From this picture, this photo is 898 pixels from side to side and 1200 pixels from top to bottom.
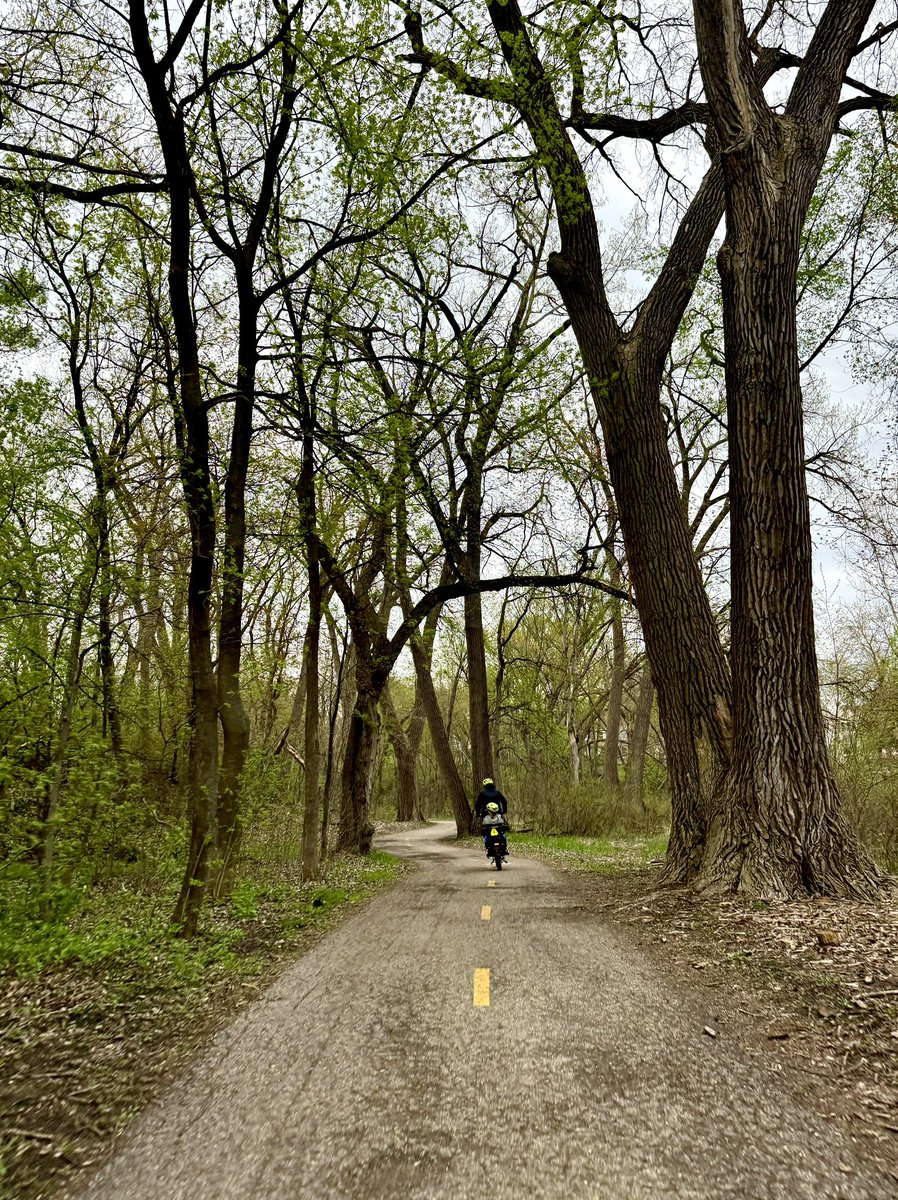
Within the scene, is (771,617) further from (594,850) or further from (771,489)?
(594,850)

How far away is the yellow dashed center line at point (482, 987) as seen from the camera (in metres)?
4.57

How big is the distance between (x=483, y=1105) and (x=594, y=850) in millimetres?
13987

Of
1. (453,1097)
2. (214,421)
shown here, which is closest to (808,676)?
(453,1097)

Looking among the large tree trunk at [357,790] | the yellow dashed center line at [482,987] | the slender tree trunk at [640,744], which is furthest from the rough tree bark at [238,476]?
the slender tree trunk at [640,744]

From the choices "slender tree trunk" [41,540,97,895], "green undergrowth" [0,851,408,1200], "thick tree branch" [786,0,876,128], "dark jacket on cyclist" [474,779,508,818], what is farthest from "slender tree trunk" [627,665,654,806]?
"slender tree trunk" [41,540,97,895]

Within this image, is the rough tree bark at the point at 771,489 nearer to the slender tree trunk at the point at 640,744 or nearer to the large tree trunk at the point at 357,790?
the large tree trunk at the point at 357,790

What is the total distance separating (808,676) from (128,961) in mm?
7148

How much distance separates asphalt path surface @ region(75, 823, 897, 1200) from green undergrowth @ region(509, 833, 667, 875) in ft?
24.7

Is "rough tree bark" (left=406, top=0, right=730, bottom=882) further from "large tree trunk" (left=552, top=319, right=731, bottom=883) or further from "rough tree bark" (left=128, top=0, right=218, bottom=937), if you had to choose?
"rough tree bark" (left=128, top=0, right=218, bottom=937)

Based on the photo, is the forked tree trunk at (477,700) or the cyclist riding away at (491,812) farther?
the forked tree trunk at (477,700)

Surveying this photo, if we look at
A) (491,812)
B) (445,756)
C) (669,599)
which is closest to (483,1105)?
(669,599)

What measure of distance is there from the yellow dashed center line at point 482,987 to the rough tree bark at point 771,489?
3.32 metres

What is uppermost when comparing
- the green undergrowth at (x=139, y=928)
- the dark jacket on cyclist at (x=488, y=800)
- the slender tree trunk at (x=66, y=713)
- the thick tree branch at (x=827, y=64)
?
the thick tree branch at (x=827, y=64)

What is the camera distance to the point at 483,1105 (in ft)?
10.2
